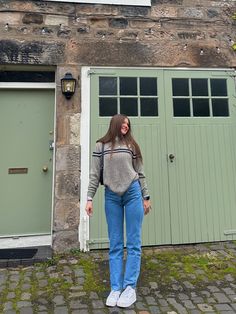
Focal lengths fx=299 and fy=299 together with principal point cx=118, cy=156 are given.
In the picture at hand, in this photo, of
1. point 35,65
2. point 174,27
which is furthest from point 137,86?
point 35,65

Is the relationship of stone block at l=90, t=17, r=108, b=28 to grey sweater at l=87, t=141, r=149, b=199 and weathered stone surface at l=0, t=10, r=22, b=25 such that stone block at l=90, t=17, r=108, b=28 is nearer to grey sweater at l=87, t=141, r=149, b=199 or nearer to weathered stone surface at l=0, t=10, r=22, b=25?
weathered stone surface at l=0, t=10, r=22, b=25

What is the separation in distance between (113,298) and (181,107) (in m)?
2.61

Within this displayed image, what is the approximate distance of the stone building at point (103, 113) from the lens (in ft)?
12.6

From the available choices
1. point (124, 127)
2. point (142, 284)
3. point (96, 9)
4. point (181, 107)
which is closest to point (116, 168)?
point (124, 127)

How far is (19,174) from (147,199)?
204 cm

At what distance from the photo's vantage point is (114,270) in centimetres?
252

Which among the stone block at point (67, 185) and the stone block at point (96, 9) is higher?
the stone block at point (96, 9)

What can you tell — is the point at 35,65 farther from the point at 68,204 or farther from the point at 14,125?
the point at 68,204

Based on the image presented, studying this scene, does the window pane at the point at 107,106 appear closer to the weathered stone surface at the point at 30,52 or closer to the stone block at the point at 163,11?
the weathered stone surface at the point at 30,52

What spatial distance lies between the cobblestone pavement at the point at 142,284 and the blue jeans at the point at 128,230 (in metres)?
0.25

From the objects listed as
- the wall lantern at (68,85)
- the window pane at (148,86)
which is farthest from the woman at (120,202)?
the window pane at (148,86)

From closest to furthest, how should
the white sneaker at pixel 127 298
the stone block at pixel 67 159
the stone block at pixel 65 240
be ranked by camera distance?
1. the white sneaker at pixel 127 298
2. the stone block at pixel 65 240
3. the stone block at pixel 67 159

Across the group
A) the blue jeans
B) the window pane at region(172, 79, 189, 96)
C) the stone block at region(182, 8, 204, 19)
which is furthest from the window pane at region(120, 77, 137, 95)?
the blue jeans

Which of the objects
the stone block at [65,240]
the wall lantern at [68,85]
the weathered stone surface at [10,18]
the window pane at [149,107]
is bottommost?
the stone block at [65,240]
